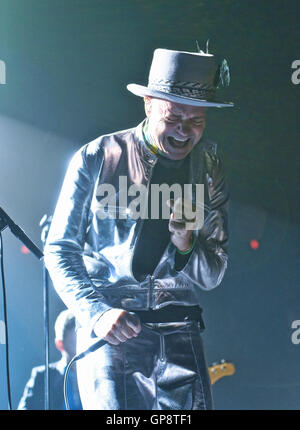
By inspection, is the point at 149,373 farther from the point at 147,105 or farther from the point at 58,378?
the point at 147,105

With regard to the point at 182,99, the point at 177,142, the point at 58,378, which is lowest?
the point at 58,378

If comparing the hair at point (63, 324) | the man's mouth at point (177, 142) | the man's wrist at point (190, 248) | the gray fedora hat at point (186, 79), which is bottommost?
the hair at point (63, 324)

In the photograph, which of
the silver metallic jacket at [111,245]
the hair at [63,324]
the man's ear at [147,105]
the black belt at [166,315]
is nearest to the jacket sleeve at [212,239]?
the silver metallic jacket at [111,245]

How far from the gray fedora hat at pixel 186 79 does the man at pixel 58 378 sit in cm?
98

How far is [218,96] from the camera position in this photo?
2.57 metres

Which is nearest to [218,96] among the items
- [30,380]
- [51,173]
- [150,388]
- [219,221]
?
[219,221]

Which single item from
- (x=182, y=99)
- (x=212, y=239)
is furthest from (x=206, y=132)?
(x=212, y=239)

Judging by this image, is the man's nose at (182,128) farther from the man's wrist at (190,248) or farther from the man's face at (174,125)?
the man's wrist at (190,248)

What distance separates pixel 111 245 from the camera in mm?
2328

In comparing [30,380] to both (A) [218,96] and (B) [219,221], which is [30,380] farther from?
(A) [218,96]

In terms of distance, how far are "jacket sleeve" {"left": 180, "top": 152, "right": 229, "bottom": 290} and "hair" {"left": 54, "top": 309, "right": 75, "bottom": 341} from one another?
515 millimetres

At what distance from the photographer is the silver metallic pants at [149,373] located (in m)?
2.18

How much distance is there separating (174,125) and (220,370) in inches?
40.9

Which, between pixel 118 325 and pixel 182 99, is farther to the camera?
pixel 182 99
